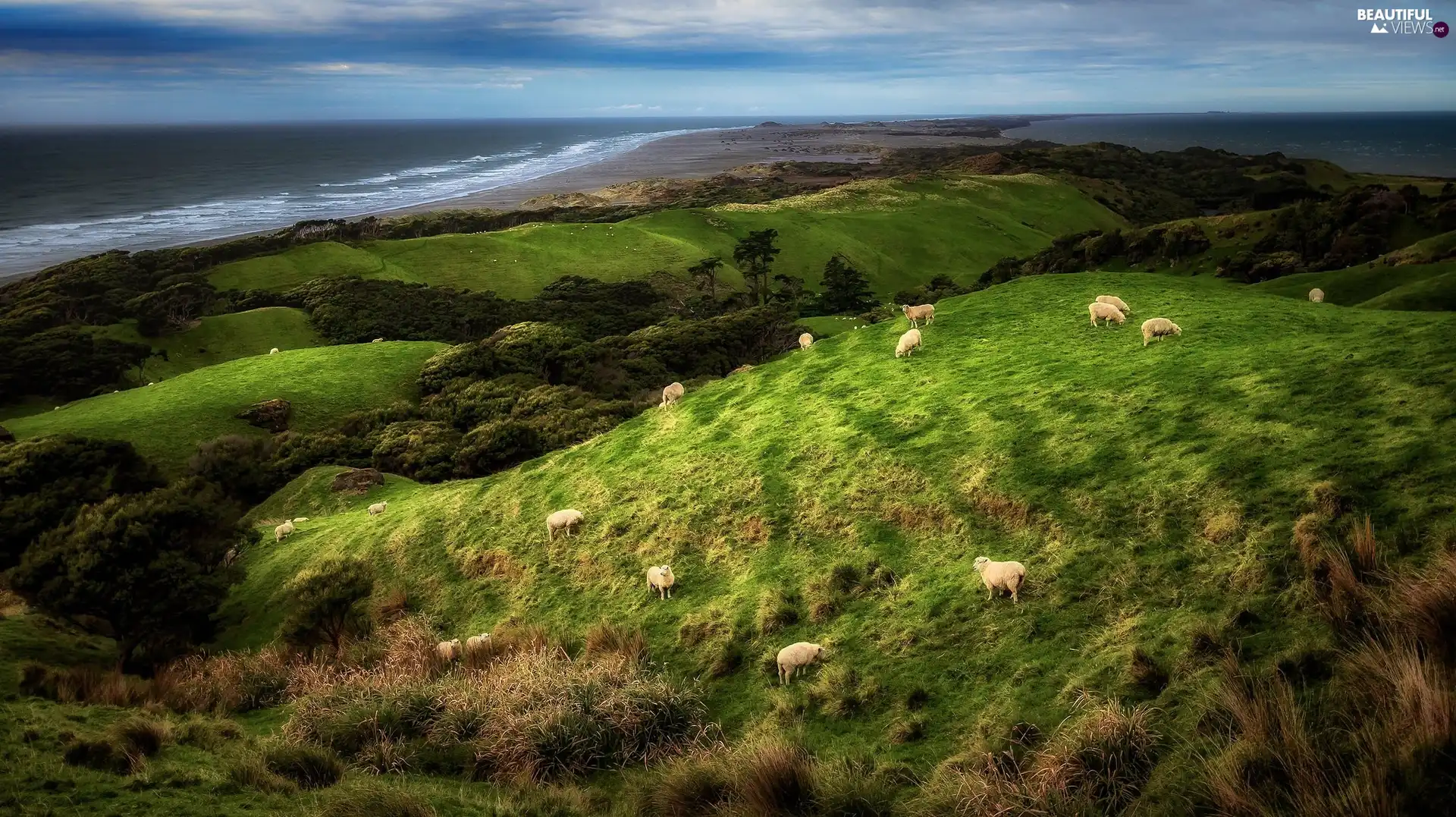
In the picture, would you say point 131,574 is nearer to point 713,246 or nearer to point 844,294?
point 844,294

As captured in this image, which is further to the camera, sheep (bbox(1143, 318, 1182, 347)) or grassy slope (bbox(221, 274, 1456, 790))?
sheep (bbox(1143, 318, 1182, 347))

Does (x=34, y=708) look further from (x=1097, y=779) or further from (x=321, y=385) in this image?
(x=321, y=385)

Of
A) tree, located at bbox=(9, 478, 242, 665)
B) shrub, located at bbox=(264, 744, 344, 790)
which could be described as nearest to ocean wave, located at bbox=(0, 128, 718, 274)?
tree, located at bbox=(9, 478, 242, 665)

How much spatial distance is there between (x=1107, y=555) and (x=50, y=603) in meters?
23.1

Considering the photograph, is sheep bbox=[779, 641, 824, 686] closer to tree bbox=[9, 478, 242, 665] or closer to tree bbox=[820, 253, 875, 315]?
tree bbox=[9, 478, 242, 665]

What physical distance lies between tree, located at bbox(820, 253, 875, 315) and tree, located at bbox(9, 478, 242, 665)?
2362 inches

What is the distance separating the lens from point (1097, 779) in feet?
21.4

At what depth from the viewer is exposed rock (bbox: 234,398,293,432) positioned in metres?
43.5

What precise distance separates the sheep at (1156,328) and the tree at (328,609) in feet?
62.6

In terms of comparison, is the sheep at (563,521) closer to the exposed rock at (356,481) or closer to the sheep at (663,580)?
the sheep at (663,580)

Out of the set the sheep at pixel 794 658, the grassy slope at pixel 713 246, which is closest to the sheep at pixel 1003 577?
the sheep at pixel 794 658

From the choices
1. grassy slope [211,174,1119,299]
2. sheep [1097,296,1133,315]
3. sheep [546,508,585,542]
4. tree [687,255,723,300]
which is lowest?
sheep [546,508,585,542]

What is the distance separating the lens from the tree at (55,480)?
1049 inches

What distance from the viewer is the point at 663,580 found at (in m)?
14.0
